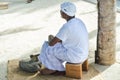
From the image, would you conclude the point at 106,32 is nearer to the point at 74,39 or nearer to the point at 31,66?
the point at 74,39

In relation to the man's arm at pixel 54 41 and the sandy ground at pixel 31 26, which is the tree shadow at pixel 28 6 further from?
the man's arm at pixel 54 41

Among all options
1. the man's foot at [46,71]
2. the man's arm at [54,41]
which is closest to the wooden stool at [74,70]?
the man's foot at [46,71]

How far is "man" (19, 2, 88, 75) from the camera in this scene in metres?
5.02

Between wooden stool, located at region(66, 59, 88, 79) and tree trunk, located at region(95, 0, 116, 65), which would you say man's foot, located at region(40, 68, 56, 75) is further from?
tree trunk, located at region(95, 0, 116, 65)

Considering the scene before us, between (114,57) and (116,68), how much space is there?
0.24 metres

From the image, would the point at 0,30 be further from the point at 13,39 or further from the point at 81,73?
the point at 81,73

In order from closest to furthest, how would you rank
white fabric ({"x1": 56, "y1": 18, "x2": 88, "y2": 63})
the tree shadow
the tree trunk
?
white fabric ({"x1": 56, "y1": 18, "x2": 88, "y2": 63})
the tree trunk
the tree shadow

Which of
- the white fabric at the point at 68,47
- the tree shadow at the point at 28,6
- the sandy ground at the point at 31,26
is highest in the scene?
the white fabric at the point at 68,47

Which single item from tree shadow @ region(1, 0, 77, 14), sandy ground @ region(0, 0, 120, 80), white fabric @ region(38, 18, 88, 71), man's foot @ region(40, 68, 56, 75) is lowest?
tree shadow @ region(1, 0, 77, 14)

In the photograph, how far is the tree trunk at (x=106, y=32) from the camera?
542cm

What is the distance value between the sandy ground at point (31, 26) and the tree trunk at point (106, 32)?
165 mm

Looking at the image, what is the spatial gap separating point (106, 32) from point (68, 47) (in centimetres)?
80

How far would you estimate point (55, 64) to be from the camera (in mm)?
5203


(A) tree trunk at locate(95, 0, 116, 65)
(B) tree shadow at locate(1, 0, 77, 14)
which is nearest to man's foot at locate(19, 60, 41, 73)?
(A) tree trunk at locate(95, 0, 116, 65)
